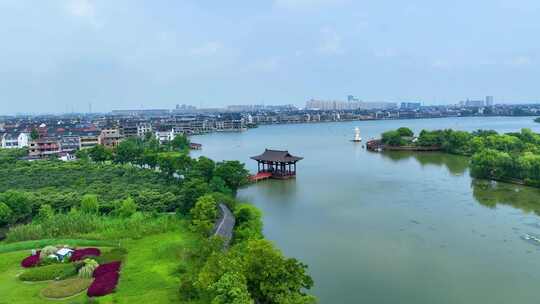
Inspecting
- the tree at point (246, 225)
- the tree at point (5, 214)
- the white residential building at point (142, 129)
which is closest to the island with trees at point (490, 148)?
the tree at point (246, 225)

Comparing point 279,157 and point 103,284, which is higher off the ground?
point 279,157

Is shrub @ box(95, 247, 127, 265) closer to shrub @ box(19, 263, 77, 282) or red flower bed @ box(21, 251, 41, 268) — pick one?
shrub @ box(19, 263, 77, 282)

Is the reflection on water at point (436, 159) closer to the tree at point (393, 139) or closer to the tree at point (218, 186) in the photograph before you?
the tree at point (393, 139)

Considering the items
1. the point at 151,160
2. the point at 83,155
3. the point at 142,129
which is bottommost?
the point at 151,160

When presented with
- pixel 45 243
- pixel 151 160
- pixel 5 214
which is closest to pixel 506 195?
pixel 45 243

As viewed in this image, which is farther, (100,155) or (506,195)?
(100,155)

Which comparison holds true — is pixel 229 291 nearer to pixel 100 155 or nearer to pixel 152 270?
pixel 152 270

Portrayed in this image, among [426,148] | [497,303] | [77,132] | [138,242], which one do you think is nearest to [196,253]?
[138,242]
